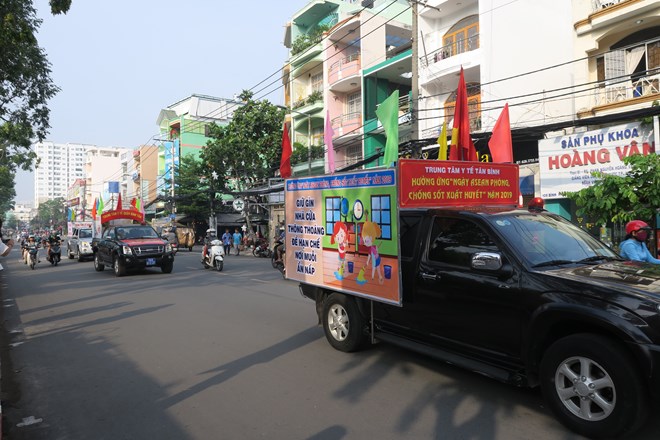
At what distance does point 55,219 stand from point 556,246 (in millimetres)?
121089

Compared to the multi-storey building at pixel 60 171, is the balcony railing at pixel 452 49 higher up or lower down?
lower down

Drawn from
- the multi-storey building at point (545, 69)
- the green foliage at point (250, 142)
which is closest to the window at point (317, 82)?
the green foliage at point (250, 142)

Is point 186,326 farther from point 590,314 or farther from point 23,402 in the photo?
point 590,314

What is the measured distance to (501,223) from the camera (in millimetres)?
4246

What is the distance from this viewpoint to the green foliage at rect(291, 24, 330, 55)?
1136 inches

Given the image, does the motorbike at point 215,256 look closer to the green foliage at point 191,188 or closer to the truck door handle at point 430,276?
the truck door handle at point 430,276

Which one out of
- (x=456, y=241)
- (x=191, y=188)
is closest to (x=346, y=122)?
(x=191, y=188)

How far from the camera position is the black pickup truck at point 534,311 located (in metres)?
3.09

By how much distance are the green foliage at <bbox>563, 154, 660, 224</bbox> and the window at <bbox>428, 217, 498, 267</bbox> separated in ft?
23.0

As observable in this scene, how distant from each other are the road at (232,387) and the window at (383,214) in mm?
1522

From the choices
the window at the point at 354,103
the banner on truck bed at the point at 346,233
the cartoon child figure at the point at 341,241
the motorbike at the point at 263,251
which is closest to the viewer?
the banner on truck bed at the point at 346,233

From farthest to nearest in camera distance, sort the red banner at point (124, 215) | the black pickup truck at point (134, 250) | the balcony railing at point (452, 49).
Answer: the red banner at point (124, 215) < the balcony railing at point (452, 49) < the black pickup truck at point (134, 250)

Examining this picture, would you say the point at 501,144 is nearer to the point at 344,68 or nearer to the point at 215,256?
the point at 215,256

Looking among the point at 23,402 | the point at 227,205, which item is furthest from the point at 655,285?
the point at 227,205
